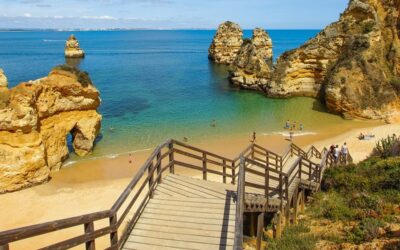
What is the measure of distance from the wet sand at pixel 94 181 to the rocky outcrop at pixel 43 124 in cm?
95

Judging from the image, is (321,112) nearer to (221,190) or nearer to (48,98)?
(48,98)

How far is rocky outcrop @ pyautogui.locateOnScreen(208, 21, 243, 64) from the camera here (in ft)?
263

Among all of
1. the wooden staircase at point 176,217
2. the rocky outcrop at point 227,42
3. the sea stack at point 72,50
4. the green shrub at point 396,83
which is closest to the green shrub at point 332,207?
the wooden staircase at point 176,217

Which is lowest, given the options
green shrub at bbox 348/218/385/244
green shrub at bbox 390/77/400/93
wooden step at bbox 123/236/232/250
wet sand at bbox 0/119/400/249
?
wet sand at bbox 0/119/400/249

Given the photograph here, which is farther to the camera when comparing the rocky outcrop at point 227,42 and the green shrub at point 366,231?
the rocky outcrop at point 227,42

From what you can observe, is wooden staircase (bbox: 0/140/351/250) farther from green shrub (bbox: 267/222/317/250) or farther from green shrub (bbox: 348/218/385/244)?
green shrub (bbox: 348/218/385/244)

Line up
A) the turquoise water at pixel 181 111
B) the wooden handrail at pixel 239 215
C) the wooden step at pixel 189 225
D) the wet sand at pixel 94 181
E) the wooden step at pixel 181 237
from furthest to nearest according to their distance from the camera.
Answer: the turquoise water at pixel 181 111
the wet sand at pixel 94 181
the wooden step at pixel 189 225
the wooden step at pixel 181 237
the wooden handrail at pixel 239 215

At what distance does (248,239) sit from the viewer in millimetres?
10297

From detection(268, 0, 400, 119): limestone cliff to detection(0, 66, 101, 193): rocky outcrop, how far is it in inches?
935

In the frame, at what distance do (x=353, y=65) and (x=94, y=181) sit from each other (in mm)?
27545

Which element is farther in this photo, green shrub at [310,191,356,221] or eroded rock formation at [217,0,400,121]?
eroded rock formation at [217,0,400,121]

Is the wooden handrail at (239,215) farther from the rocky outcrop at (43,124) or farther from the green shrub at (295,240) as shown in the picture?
the rocky outcrop at (43,124)

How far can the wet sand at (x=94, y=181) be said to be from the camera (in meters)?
16.5

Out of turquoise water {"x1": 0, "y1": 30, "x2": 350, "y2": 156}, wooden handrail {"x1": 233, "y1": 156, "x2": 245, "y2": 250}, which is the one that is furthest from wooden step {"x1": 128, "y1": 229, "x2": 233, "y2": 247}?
turquoise water {"x1": 0, "y1": 30, "x2": 350, "y2": 156}
